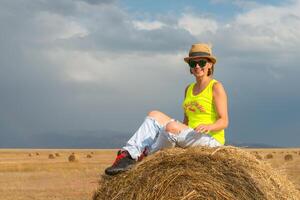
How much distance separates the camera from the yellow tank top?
8.47m

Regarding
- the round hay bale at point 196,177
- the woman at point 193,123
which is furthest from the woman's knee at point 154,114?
the round hay bale at point 196,177

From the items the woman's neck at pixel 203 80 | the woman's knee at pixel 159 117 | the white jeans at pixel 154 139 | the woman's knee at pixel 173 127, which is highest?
the woman's neck at pixel 203 80

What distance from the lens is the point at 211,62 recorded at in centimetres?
→ 862

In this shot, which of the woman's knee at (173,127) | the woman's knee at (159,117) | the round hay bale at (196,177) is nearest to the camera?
the round hay bale at (196,177)

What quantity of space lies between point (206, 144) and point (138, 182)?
0.98 meters

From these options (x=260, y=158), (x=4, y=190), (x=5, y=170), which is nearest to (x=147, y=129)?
(x=260, y=158)

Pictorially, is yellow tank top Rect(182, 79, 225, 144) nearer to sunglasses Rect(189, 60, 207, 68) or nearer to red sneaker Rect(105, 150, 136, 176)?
sunglasses Rect(189, 60, 207, 68)

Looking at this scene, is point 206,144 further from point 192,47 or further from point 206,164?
point 192,47

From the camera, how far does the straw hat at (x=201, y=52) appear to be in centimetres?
848

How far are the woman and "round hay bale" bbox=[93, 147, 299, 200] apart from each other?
0.17 metres

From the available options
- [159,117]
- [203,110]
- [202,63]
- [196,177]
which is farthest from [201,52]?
[196,177]

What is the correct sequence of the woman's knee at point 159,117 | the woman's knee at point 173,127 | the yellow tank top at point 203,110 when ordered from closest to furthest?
the woman's knee at point 173,127, the woman's knee at point 159,117, the yellow tank top at point 203,110

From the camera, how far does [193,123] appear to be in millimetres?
8578

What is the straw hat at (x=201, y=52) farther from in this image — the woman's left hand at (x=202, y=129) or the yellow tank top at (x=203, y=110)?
the woman's left hand at (x=202, y=129)
